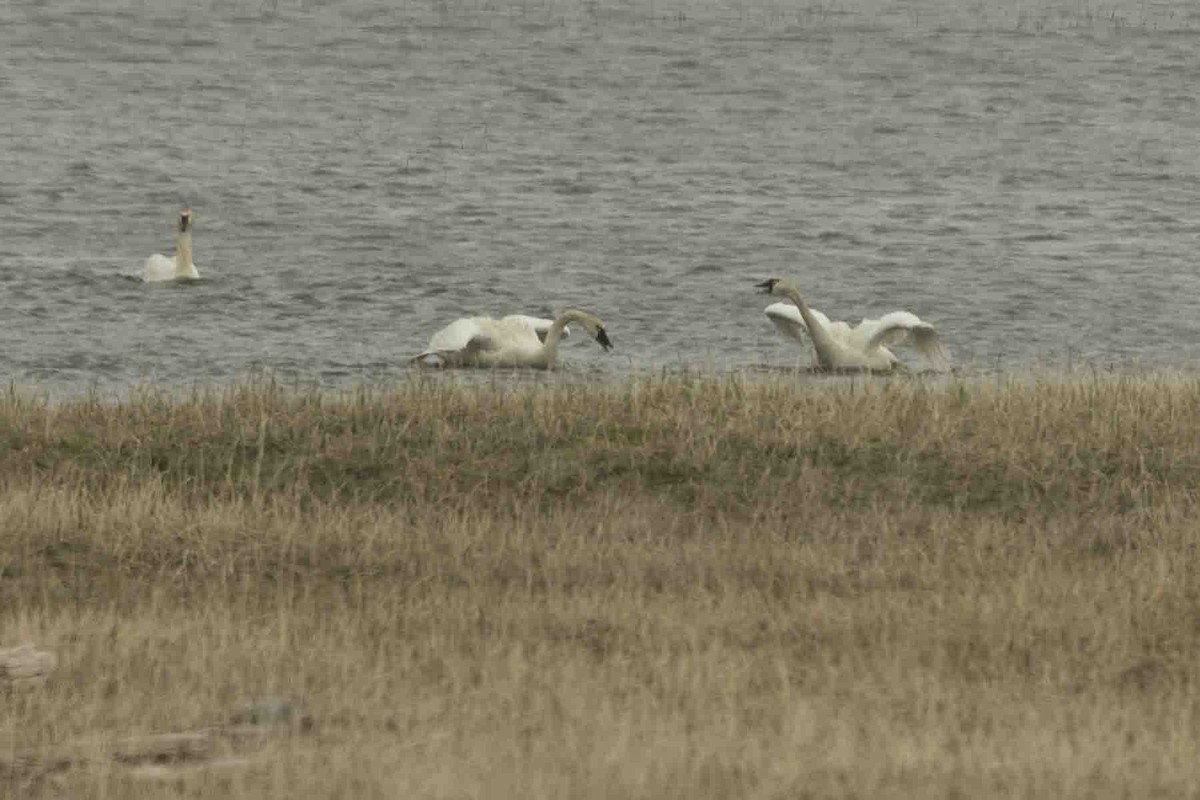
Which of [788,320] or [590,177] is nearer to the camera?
[788,320]

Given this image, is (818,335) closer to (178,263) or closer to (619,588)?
(178,263)

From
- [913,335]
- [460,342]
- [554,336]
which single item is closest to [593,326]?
[554,336]

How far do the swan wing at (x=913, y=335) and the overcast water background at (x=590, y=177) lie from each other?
62.7 inches

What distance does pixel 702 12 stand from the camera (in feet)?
222

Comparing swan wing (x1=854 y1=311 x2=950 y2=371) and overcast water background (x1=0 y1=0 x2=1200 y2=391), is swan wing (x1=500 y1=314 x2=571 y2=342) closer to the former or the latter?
overcast water background (x1=0 y1=0 x2=1200 y2=391)

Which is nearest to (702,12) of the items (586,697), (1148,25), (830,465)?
(1148,25)

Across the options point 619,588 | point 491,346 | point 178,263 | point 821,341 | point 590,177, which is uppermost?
point 619,588

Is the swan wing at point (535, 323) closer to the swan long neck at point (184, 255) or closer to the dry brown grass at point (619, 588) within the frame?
the dry brown grass at point (619, 588)

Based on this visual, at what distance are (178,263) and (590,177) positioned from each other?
13.4 m

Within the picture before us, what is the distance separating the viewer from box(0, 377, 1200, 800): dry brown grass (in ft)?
23.5

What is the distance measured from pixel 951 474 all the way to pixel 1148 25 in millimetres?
54138

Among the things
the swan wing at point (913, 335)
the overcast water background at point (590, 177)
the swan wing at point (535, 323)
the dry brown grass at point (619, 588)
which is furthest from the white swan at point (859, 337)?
the dry brown grass at point (619, 588)

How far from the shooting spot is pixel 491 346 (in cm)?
2006

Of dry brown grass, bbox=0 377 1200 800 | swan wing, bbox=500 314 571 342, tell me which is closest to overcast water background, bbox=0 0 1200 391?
swan wing, bbox=500 314 571 342
